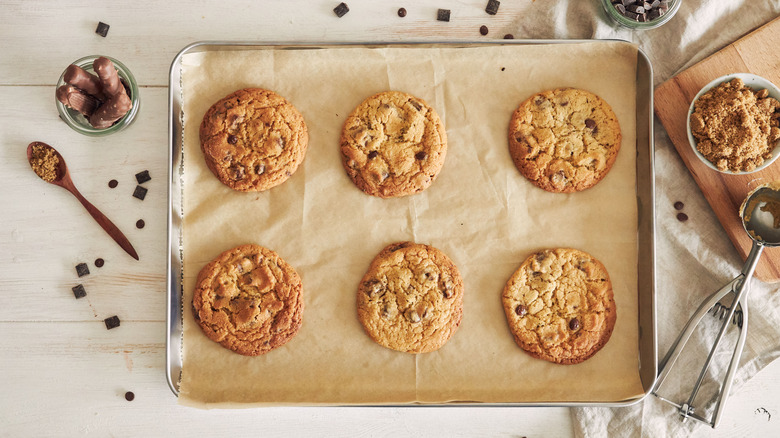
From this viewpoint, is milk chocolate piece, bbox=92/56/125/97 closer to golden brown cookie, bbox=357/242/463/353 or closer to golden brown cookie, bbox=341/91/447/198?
golden brown cookie, bbox=341/91/447/198

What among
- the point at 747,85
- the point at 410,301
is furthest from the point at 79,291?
the point at 747,85

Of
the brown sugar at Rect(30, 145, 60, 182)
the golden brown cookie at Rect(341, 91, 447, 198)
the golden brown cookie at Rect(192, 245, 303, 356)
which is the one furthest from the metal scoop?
the brown sugar at Rect(30, 145, 60, 182)

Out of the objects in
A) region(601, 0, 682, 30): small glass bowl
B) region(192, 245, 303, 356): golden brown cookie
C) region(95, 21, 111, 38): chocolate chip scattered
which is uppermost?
region(601, 0, 682, 30): small glass bowl

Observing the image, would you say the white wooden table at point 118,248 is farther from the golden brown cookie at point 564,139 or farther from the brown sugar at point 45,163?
the golden brown cookie at point 564,139

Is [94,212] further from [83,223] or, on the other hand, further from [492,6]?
[492,6]

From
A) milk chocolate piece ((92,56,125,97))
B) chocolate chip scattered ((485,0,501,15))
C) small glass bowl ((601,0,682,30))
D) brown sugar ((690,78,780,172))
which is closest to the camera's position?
milk chocolate piece ((92,56,125,97))

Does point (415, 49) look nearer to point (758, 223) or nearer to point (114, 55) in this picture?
point (114, 55)

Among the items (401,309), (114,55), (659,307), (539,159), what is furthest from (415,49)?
(659,307)
